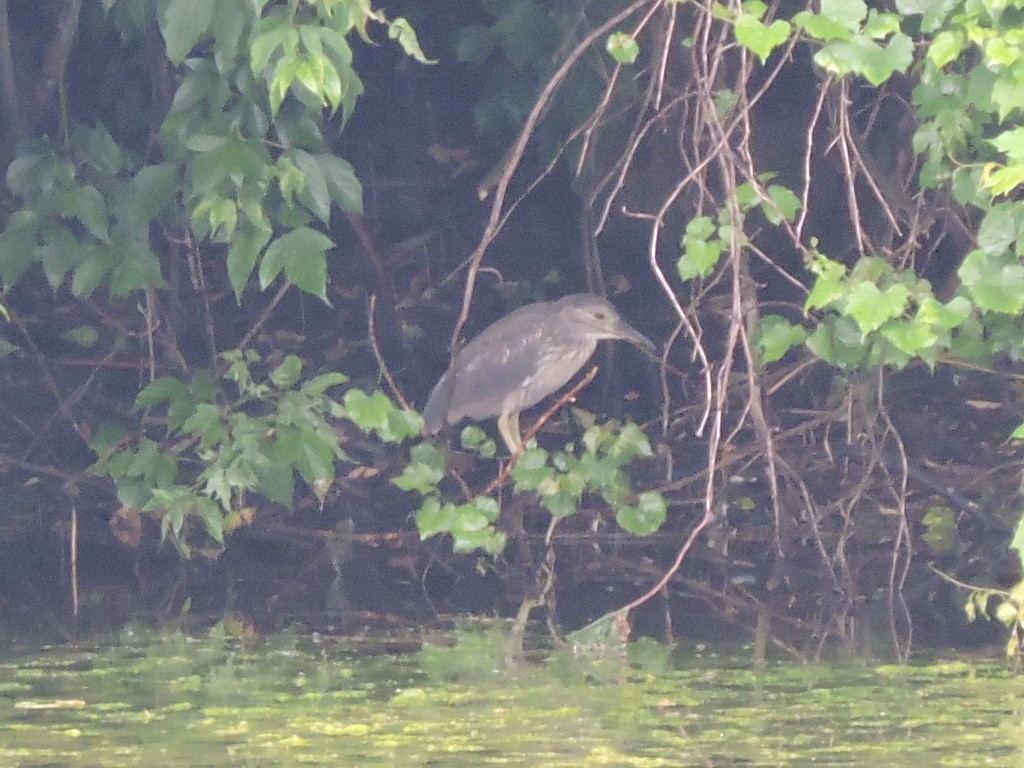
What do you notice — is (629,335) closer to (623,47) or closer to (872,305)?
(623,47)

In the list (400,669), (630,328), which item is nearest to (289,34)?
(400,669)

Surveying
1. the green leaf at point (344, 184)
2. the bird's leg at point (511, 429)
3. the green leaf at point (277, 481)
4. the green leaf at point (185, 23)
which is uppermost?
the green leaf at point (185, 23)

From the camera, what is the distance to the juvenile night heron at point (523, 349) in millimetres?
7109

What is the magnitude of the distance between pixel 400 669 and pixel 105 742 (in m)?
0.90

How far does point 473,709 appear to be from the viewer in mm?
4090

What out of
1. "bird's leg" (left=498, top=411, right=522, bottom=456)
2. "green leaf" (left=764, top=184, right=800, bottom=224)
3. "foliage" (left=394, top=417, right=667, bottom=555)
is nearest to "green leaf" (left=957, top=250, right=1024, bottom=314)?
"green leaf" (left=764, top=184, right=800, bottom=224)

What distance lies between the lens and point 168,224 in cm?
657

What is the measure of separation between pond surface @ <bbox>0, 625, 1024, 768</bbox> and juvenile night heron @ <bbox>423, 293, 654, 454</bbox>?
7.61 feet

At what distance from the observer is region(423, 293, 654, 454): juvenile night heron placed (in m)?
7.11

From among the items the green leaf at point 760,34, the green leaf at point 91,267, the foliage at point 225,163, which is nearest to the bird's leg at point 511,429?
the foliage at point 225,163

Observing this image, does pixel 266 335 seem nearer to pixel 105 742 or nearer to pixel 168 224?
pixel 168 224

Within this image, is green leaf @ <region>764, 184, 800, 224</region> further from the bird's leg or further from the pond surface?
the bird's leg

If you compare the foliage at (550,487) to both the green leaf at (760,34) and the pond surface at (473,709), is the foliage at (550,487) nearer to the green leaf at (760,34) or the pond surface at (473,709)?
the pond surface at (473,709)

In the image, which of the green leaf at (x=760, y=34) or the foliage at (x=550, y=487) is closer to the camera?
the green leaf at (x=760, y=34)
